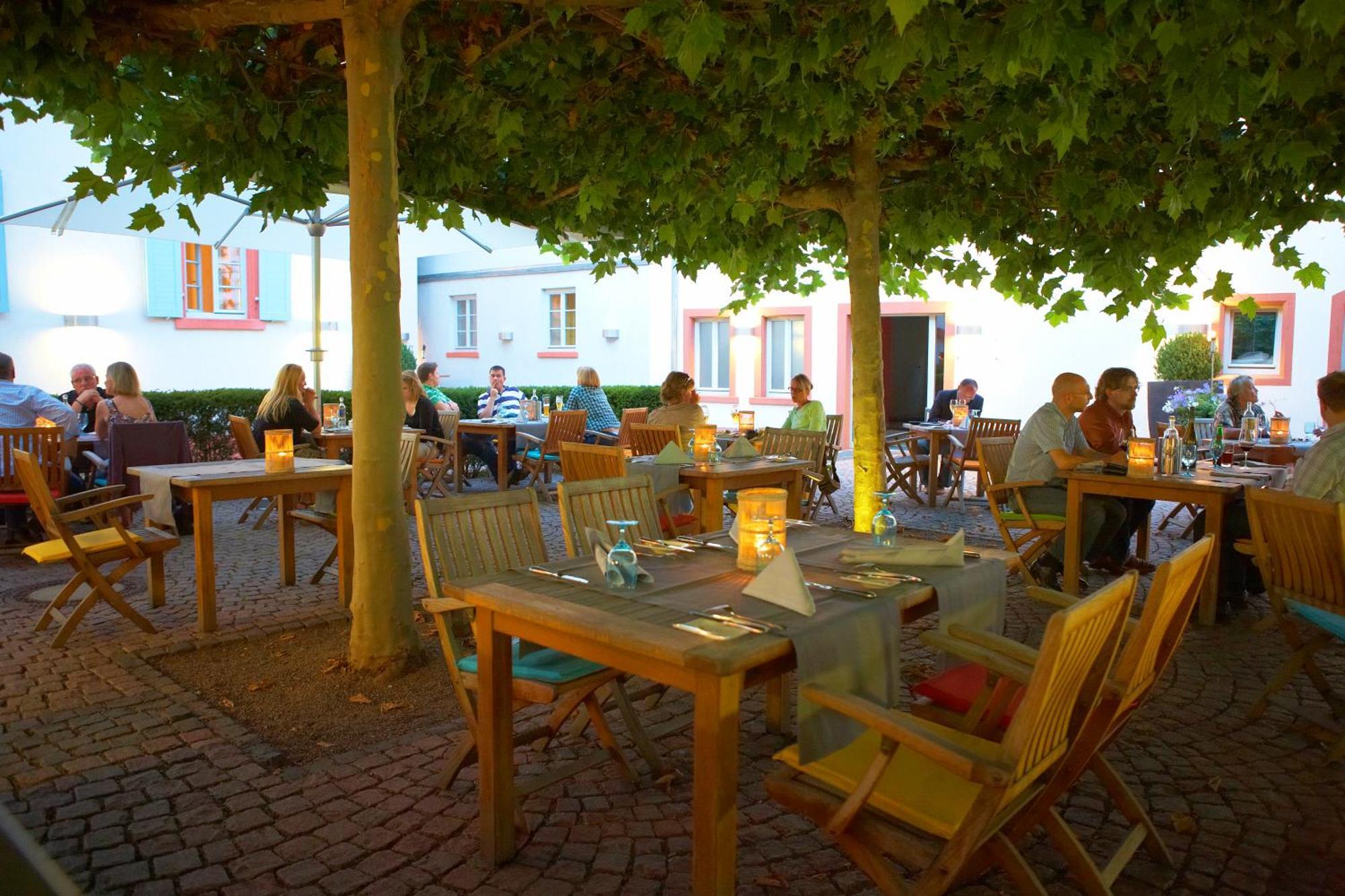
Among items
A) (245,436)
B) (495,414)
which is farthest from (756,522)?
(495,414)

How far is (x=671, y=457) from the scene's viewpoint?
643 centimetres

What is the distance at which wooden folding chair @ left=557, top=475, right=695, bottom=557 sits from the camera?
3793 mm

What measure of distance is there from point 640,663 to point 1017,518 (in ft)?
14.9

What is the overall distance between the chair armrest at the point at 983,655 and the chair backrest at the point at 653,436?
15.4 feet

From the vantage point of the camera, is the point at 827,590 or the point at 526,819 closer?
the point at 827,590

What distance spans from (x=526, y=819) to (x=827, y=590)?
4.04ft

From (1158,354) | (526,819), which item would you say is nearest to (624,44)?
(526,819)

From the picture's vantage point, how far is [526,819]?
3.04 m

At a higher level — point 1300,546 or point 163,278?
point 163,278

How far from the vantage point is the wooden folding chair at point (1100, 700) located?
2.29 meters

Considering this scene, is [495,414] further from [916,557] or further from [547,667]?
[916,557]

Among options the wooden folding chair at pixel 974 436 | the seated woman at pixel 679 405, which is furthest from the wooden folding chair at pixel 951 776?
the wooden folding chair at pixel 974 436

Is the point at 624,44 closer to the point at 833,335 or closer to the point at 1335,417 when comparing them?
the point at 1335,417

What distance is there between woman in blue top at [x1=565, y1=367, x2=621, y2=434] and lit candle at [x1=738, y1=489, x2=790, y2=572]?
7670mm
